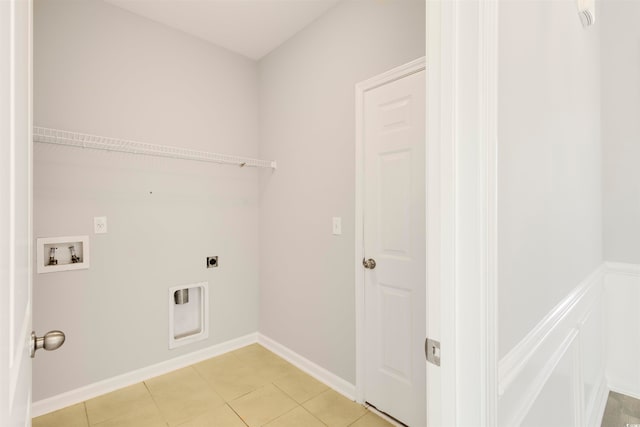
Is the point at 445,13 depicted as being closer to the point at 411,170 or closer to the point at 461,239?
the point at 461,239

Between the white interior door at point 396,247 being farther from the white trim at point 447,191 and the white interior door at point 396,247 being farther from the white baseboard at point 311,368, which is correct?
the white trim at point 447,191

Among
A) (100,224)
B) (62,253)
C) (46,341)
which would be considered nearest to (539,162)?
(46,341)

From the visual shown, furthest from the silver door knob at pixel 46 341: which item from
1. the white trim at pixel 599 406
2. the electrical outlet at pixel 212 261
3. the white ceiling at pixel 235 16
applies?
the white trim at pixel 599 406

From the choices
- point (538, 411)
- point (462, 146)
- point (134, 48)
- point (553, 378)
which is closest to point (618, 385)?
point (553, 378)

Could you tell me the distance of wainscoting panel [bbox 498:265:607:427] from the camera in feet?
2.96

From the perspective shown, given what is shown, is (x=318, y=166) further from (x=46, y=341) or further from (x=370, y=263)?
(x=46, y=341)

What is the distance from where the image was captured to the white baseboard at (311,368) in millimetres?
2175

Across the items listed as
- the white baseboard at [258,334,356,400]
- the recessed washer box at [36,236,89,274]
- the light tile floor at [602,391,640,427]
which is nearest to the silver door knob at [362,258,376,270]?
the white baseboard at [258,334,356,400]

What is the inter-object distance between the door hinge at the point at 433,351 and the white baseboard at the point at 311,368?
5.17ft

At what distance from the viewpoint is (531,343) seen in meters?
1.00

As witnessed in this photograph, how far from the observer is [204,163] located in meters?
2.68

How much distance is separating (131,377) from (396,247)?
2219 millimetres

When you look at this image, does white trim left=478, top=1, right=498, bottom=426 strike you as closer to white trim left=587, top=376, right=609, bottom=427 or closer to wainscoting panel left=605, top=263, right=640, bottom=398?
white trim left=587, top=376, right=609, bottom=427

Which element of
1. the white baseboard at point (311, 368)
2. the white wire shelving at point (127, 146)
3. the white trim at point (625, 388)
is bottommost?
the white trim at point (625, 388)
